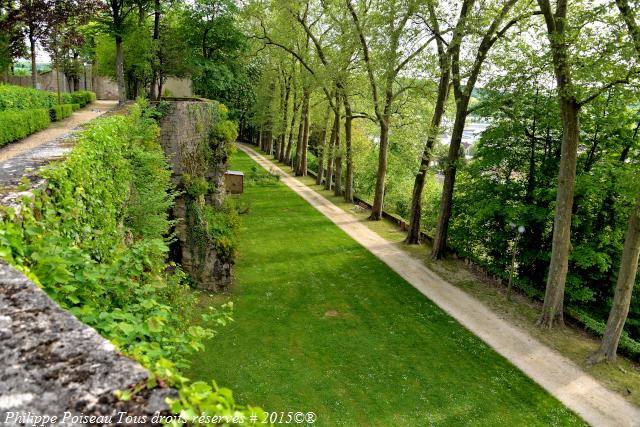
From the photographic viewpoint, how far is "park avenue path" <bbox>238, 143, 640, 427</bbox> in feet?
37.3

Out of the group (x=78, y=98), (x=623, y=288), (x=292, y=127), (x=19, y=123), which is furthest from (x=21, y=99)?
(x=292, y=127)

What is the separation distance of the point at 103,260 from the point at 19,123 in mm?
13372

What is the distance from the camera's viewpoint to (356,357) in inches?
545

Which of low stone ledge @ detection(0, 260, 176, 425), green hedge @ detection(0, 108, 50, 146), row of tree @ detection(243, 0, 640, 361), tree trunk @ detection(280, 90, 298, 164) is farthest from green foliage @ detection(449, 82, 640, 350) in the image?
tree trunk @ detection(280, 90, 298, 164)

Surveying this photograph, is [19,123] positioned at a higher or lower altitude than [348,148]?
higher

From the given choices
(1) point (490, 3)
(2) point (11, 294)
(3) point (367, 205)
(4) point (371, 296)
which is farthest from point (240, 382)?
(3) point (367, 205)

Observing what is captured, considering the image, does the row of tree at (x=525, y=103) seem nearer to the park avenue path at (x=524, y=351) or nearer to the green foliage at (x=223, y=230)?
the park avenue path at (x=524, y=351)

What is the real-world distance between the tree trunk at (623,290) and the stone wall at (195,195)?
1344cm

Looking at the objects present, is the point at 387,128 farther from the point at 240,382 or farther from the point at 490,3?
the point at 240,382

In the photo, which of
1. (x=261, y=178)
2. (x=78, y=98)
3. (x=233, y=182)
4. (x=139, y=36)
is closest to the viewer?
(x=139, y=36)

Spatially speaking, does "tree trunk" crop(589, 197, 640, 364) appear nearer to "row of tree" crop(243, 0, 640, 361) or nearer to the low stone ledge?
"row of tree" crop(243, 0, 640, 361)

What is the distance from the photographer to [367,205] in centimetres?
3247

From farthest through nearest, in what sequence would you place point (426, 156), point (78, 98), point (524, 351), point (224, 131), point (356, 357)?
point (78, 98), point (426, 156), point (224, 131), point (524, 351), point (356, 357)

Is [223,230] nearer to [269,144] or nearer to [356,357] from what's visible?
[356,357]
